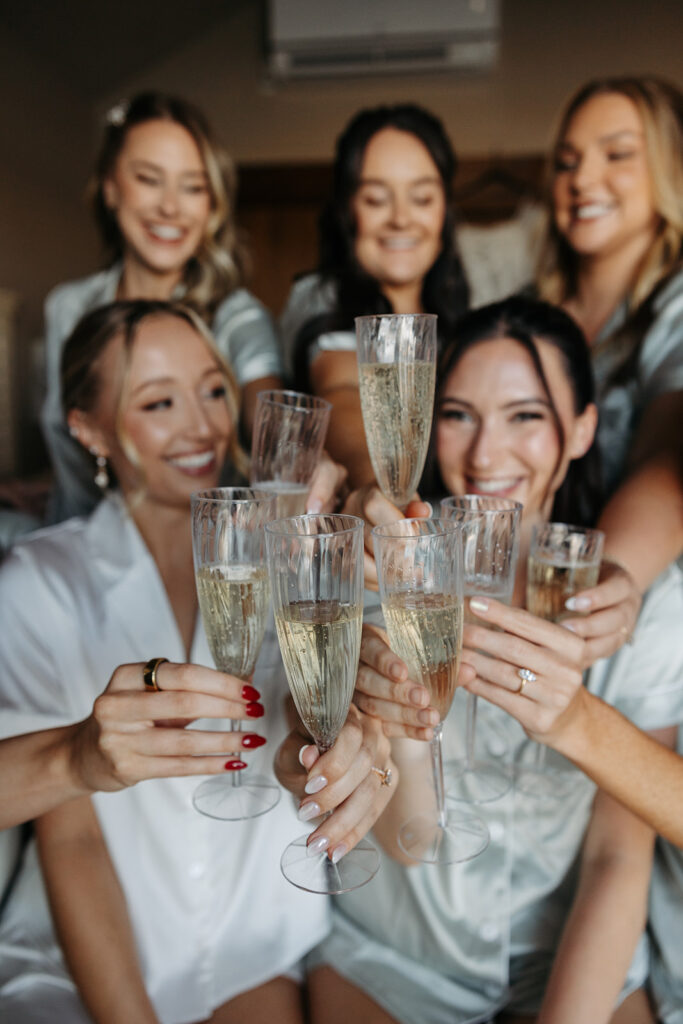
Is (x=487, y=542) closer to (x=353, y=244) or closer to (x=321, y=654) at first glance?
(x=321, y=654)

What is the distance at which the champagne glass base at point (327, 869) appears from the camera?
912 millimetres

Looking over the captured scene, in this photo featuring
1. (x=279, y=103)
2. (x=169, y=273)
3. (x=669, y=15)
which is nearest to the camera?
(x=169, y=273)

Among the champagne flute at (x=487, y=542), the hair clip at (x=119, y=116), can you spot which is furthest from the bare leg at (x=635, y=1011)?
the hair clip at (x=119, y=116)

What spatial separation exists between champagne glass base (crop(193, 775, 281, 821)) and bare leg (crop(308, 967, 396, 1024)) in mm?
509

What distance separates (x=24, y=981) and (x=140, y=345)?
1150 millimetres

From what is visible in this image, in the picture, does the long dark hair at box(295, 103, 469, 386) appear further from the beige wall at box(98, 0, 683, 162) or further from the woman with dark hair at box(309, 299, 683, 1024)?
the beige wall at box(98, 0, 683, 162)

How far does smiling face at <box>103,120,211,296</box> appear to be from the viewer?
95.8 inches

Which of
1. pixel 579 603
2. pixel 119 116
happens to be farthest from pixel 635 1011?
pixel 119 116

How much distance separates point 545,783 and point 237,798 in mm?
645

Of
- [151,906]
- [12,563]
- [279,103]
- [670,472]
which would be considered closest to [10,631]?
[12,563]

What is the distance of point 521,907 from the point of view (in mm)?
1509

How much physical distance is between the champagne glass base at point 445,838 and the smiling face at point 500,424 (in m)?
0.63

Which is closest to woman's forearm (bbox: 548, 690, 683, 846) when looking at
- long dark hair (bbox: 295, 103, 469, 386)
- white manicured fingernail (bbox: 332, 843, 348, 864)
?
white manicured fingernail (bbox: 332, 843, 348, 864)

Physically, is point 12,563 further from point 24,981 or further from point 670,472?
point 670,472
